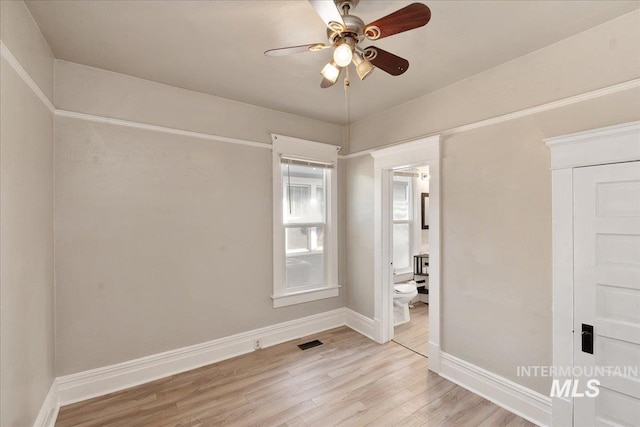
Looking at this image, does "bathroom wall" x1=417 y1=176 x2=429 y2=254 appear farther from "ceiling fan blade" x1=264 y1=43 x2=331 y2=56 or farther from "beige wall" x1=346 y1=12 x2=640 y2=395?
"ceiling fan blade" x1=264 y1=43 x2=331 y2=56

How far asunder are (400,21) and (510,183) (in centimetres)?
161

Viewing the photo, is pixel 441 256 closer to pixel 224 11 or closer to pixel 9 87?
pixel 224 11

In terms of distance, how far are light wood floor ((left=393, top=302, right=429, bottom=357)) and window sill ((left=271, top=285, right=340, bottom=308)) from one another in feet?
3.17

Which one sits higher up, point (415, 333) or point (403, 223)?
point (403, 223)

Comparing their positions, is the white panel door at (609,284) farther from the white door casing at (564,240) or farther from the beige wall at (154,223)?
the beige wall at (154,223)

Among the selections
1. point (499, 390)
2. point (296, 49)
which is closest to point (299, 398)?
point (499, 390)

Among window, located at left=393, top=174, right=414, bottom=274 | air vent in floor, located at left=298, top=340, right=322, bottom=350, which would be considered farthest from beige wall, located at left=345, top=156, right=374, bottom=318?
window, located at left=393, top=174, right=414, bottom=274

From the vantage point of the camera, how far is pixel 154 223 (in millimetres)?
2609

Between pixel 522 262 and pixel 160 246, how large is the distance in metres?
3.12

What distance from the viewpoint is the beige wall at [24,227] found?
1401mm

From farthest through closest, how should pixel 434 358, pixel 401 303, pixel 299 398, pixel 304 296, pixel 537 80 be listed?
pixel 401 303
pixel 304 296
pixel 434 358
pixel 299 398
pixel 537 80

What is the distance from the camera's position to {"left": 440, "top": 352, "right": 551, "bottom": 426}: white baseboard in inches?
80.7

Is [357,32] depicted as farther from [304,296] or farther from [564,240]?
[304,296]

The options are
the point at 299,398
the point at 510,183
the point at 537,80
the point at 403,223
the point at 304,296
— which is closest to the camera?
the point at 537,80
